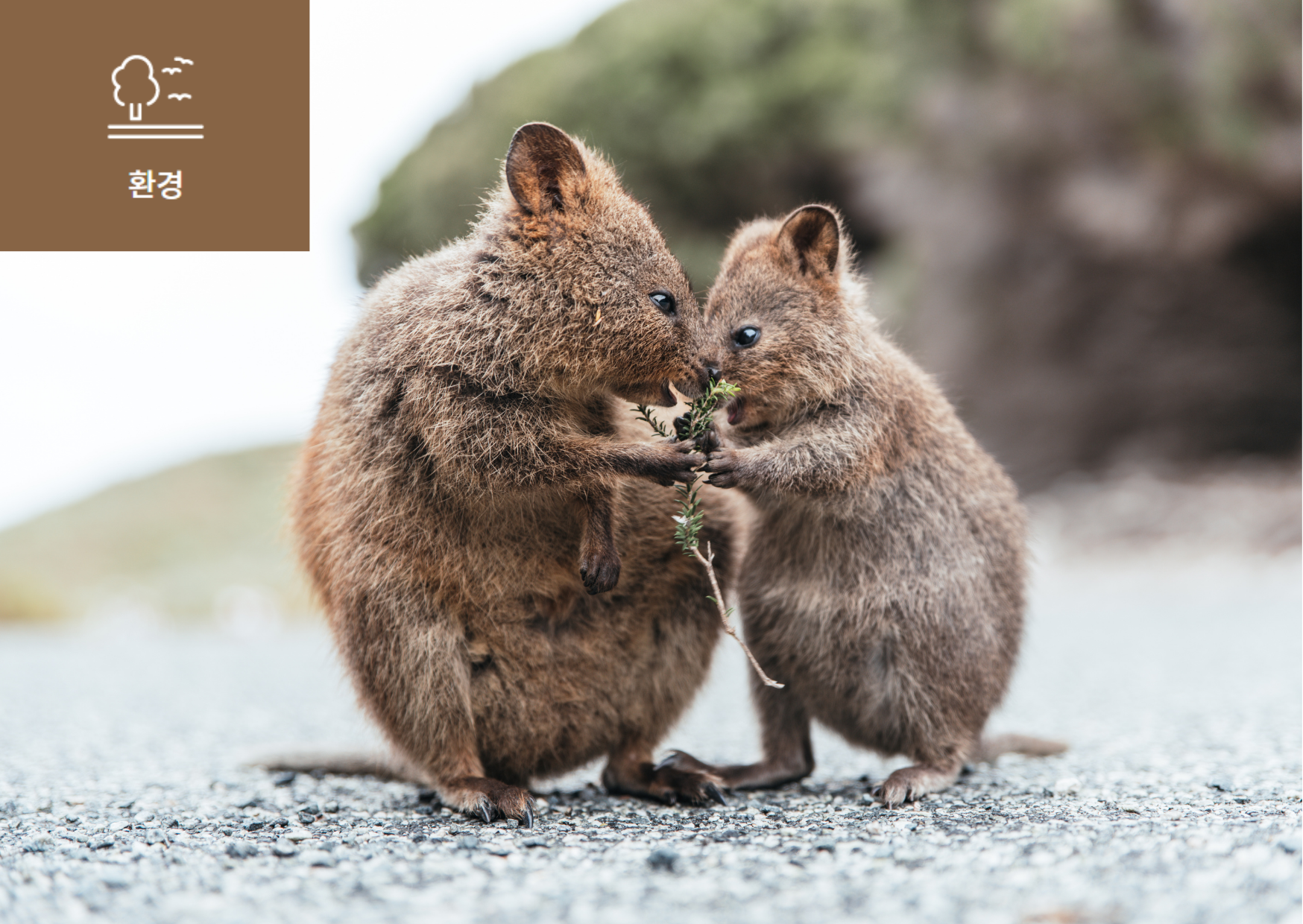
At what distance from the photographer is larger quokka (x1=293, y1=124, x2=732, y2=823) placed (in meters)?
5.01

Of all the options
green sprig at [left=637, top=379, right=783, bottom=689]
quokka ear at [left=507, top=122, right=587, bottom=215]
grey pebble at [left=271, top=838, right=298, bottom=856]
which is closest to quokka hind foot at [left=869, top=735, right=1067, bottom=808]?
green sprig at [left=637, top=379, right=783, bottom=689]

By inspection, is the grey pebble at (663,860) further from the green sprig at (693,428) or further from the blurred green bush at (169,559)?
the blurred green bush at (169,559)

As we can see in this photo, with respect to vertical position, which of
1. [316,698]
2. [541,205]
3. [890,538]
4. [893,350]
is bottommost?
[316,698]

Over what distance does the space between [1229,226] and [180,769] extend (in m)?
18.3

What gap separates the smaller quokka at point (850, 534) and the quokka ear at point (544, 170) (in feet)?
3.05

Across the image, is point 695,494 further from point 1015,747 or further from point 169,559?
point 169,559

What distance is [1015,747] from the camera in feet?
20.1

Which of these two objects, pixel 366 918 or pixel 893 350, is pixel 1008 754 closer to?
pixel 893 350

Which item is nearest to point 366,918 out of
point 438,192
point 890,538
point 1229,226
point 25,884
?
point 25,884

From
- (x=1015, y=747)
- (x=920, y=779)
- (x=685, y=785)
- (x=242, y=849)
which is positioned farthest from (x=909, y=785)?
(x=242, y=849)

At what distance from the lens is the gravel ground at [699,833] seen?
11.0 feet

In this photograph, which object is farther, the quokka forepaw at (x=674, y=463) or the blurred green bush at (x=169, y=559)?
the blurred green bush at (x=169, y=559)

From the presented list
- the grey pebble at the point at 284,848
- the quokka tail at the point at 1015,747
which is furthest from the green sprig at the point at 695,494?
the grey pebble at the point at 284,848

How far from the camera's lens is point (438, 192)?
25.9 metres
